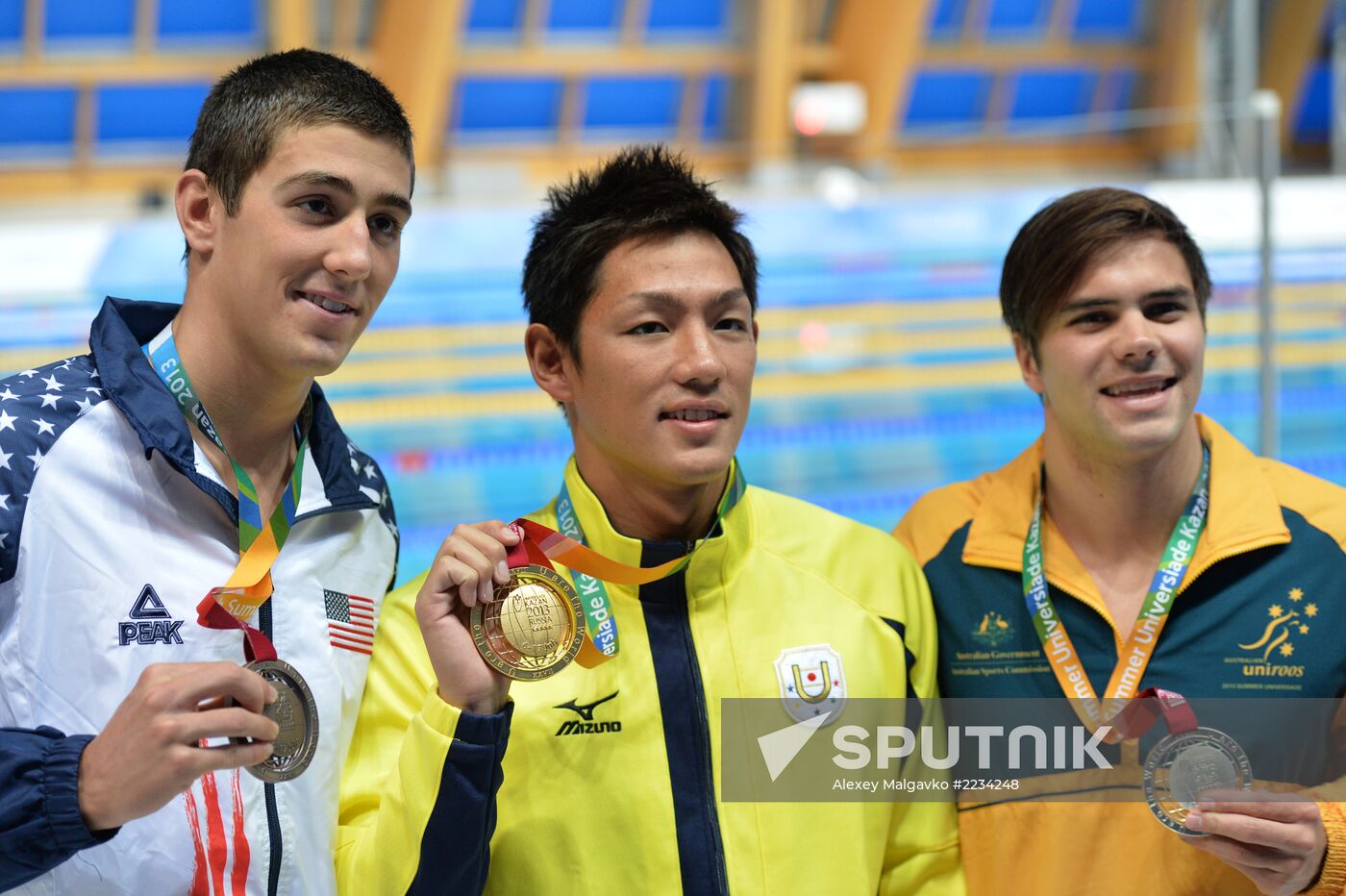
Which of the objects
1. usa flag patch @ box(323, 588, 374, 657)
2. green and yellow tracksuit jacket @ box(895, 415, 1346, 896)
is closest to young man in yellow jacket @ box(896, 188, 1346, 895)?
green and yellow tracksuit jacket @ box(895, 415, 1346, 896)

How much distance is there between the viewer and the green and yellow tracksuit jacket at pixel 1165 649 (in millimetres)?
2160

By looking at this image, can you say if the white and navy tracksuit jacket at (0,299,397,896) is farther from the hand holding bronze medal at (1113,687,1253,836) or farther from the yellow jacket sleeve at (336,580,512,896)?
the hand holding bronze medal at (1113,687,1253,836)

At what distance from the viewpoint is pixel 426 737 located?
1.87m

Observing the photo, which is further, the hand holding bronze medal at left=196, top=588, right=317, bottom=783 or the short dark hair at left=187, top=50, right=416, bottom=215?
the short dark hair at left=187, top=50, right=416, bottom=215

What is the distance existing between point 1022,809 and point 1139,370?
2.64 ft

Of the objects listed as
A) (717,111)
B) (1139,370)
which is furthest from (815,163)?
(1139,370)

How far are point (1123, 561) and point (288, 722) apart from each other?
150cm

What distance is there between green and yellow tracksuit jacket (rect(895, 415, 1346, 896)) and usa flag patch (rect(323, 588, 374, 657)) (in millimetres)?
1052

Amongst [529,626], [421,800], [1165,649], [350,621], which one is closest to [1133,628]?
[1165,649]

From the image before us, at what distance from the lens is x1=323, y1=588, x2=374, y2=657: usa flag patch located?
2102 mm

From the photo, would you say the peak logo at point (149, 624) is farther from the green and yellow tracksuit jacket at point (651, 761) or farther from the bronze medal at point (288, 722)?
the green and yellow tracksuit jacket at point (651, 761)

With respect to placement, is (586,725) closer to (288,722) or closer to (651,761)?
(651,761)

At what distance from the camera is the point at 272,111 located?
2.02 m

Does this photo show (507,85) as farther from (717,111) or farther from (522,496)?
(522,496)
